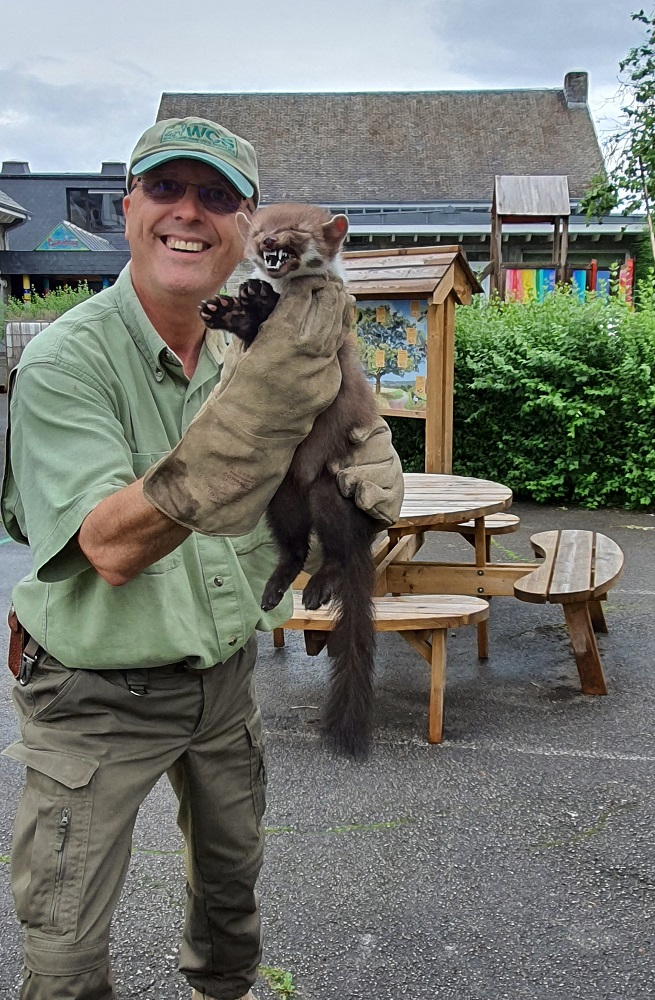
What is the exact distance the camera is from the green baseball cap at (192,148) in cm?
188

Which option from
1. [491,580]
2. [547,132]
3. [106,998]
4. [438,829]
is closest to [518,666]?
[491,580]

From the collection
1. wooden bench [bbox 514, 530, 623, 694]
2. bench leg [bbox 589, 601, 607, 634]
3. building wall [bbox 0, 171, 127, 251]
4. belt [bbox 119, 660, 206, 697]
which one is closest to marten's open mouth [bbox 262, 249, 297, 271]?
belt [bbox 119, 660, 206, 697]

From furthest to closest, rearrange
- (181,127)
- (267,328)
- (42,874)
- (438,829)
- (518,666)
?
1. (518,666)
2. (438,829)
3. (181,127)
4. (42,874)
5. (267,328)

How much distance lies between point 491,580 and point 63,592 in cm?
393

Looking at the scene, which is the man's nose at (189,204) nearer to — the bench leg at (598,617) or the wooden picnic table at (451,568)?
the wooden picnic table at (451,568)

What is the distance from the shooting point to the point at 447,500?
5262 millimetres

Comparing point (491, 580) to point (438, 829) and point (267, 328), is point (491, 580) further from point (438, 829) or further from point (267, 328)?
point (267, 328)

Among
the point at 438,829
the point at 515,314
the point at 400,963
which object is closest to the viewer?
the point at 400,963

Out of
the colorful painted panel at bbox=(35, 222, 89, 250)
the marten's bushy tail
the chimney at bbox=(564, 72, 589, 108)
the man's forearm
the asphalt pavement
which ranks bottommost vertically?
the asphalt pavement

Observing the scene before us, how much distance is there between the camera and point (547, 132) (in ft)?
96.9

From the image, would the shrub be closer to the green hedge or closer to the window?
the green hedge

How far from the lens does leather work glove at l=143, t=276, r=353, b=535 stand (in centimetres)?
152

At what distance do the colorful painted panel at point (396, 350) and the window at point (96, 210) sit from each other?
107ft

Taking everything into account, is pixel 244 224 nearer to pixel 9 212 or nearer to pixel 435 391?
pixel 435 391
